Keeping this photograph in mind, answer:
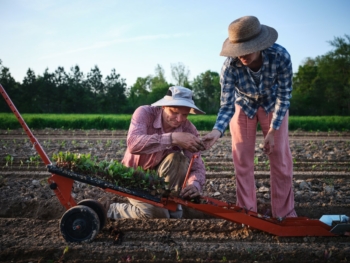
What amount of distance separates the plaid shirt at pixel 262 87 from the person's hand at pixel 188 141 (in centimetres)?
41

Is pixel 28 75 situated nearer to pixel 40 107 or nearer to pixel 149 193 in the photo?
pixel 40 107

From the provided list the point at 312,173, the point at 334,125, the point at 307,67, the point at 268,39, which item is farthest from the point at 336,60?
the point at 268,39

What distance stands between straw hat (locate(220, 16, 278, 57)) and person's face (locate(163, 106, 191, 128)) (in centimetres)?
61

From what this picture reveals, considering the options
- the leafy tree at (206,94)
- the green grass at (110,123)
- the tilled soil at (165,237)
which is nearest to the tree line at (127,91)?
the leafy tree at (206,94)

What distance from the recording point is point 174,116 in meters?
3.28

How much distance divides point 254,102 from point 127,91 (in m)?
44.7

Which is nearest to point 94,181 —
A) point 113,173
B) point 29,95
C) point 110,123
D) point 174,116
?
point 113,173

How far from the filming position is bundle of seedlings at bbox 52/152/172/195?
286cm

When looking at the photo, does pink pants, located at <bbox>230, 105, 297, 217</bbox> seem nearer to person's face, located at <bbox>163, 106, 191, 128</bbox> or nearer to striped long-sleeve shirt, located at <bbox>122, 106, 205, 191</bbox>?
striped long-sleeve shirt, located at <bbox>122, 106, 205, 191</bbox>

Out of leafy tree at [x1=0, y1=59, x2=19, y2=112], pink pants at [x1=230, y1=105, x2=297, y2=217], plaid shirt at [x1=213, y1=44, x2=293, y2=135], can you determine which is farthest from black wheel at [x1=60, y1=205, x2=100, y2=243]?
leafy tree at [x1=0, y1=59, x2=19, y2=112]

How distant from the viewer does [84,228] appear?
9.00 ft

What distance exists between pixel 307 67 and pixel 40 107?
35195 mm

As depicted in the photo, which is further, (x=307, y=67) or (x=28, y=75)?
(x=307, y=67)

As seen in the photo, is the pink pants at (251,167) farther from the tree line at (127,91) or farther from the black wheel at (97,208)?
the tree line at (127,91)
